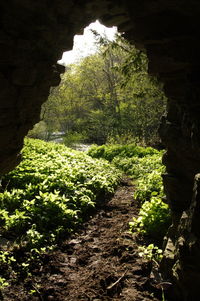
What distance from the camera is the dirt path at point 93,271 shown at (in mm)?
3684

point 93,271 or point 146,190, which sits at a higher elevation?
point 146,190

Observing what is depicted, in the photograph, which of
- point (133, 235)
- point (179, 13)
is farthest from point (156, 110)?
point (179, 13)

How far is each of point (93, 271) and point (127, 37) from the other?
151 inches

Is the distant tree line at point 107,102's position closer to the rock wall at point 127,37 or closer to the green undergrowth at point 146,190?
the green undergrowth at point 146,190

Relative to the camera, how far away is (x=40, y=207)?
18.6 feet

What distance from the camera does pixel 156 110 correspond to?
1852 centimetres

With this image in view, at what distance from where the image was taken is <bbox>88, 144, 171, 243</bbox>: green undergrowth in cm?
496

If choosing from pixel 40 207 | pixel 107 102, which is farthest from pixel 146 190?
pixel 107 102

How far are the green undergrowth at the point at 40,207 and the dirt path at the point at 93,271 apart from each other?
12.1 inches

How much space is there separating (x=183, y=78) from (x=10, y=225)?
13.8 ft

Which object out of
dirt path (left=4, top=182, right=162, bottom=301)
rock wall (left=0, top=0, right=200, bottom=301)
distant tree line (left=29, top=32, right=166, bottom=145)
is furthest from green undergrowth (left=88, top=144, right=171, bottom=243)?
distant tree line (left=29, top=32, right=166, bottom=145)

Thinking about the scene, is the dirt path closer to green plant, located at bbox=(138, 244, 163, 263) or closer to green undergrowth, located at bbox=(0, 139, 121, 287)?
green plant, located at bbox=(138, 244, 163, 263)

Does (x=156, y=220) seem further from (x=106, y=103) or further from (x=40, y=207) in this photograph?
(x=106, y=103)

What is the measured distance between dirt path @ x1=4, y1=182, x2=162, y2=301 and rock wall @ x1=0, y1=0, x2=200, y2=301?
682 millimetres
